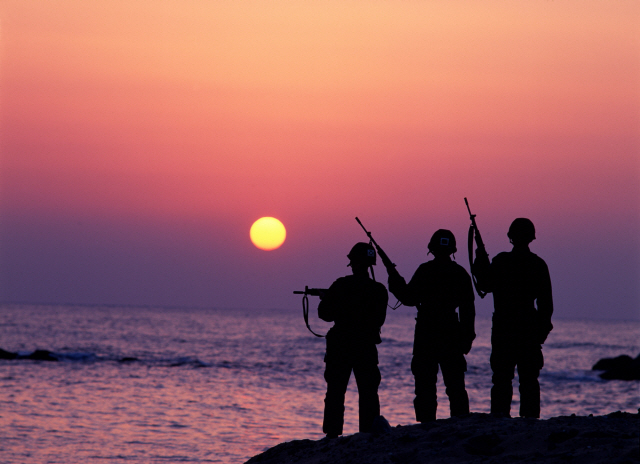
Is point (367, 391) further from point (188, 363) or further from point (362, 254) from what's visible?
point (188, 363)

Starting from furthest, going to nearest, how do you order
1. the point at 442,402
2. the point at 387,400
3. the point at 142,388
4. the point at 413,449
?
the point at 142,388, the point at 387,400, the point at 442,402, the point at 413,449

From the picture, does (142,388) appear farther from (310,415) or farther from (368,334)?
(368,334)

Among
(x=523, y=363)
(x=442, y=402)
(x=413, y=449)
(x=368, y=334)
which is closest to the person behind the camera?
(x=413, y=449)

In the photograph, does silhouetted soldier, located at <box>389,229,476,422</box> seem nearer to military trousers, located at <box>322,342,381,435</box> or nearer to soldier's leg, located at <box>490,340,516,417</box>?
soldier's leg, located at <box>490,340,516,417</box>

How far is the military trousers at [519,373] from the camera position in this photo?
709 cm

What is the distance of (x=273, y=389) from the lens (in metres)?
25.5

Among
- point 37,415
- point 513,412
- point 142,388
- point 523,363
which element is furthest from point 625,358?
point 523,363

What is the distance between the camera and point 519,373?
23.5 ft

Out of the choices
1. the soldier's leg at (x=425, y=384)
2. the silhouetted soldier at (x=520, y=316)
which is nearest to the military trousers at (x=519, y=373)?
the silhouetted soldier at (x=520, y=316)

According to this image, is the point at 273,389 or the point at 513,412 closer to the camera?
the point at 513,412

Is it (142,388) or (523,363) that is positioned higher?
(523,363)

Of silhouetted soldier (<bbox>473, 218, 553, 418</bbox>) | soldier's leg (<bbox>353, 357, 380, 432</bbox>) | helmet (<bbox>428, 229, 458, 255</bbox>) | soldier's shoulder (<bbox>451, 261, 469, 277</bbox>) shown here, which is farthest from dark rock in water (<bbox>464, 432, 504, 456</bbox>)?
helmet (<bbox>428, 229, 458, 255</bbox>)

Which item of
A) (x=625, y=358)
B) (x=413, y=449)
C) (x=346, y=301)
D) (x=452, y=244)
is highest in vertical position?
(x=452, y=244)

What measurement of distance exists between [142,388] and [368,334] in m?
18.6
